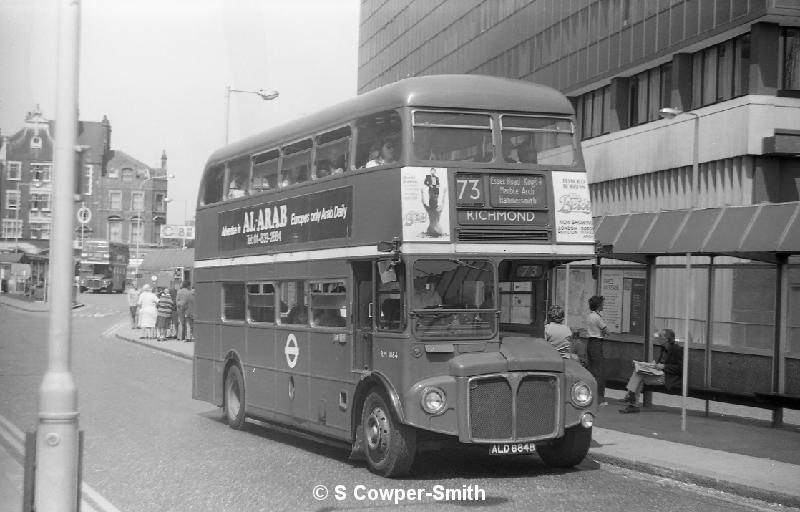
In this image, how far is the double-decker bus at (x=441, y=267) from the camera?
11.0 metres

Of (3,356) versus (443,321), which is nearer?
(443,321)

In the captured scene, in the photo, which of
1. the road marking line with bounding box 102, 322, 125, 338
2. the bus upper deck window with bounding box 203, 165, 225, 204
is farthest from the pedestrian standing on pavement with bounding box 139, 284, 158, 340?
the bus upper deck window with bounding box 203, 165, 225, 204

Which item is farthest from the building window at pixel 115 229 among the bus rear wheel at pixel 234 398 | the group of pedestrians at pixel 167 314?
the bus rear wheel at pixel 234 398

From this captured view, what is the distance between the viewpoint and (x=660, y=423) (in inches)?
615

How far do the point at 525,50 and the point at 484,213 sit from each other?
32.0 m

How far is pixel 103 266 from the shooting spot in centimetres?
9375

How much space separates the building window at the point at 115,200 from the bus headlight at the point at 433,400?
94.4 meters

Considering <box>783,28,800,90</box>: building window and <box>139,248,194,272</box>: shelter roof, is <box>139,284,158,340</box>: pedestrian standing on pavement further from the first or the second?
<box>783,28,800,90</box>: building window

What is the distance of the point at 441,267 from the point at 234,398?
583 centimetres

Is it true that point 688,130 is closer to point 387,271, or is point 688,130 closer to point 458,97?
point 458,97

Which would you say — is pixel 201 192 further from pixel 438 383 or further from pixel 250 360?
pixel 438 383

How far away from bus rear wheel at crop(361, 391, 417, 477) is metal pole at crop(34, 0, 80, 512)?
16.8 feet

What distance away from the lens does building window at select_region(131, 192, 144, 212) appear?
10225cm

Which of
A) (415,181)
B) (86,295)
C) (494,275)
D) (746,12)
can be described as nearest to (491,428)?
(494,275)
